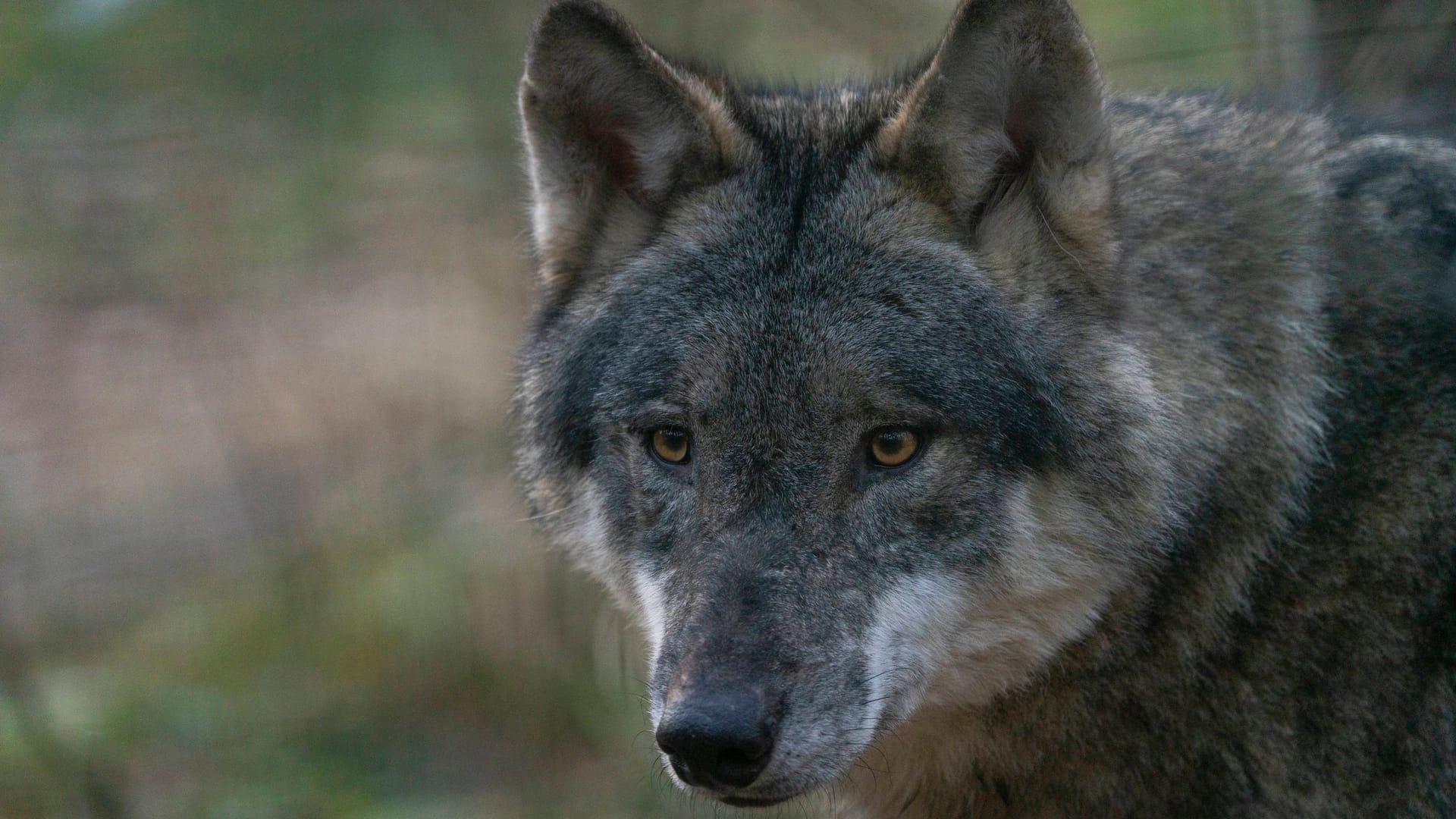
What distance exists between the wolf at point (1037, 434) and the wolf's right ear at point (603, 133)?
0.02 m

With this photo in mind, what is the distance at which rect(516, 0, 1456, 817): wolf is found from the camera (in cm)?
312

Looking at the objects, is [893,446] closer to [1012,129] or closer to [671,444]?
[671,444]

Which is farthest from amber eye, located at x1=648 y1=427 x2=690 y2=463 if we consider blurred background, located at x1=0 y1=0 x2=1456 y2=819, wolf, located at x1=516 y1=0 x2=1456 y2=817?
blurred background, located at x1=0 y1=0 x2=1456 y2=819

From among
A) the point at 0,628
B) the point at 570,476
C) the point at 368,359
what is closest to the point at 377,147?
the point at 368,359

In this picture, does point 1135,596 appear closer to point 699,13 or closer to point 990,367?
point 990,367

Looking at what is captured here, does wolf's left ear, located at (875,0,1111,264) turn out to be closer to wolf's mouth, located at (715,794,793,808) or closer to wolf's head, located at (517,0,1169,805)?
wolf's head, located at (517,0,1169,805)

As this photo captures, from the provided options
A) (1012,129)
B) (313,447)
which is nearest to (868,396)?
(1012,129)

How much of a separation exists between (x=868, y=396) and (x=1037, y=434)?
454 millimetres

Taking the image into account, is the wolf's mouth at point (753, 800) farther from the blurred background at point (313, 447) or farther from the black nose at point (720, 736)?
the blurred background at point (313, 447)

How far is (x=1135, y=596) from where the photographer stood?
10.9 ft

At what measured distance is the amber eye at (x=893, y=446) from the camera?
10.3 feet

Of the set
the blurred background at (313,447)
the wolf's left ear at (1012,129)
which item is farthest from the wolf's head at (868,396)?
the blurred background at (313,447)

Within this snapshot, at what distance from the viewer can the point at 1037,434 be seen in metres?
3.20

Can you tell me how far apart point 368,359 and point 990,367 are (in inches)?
235
